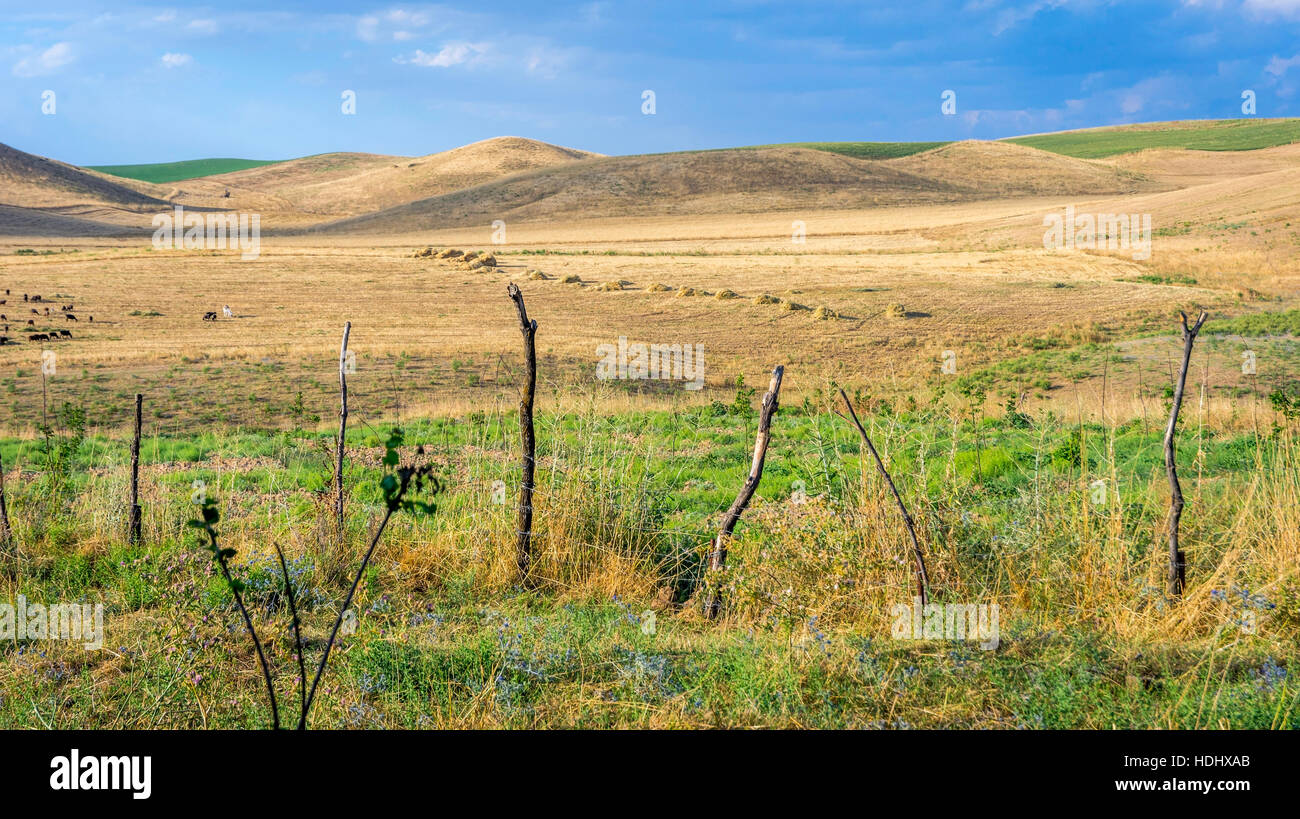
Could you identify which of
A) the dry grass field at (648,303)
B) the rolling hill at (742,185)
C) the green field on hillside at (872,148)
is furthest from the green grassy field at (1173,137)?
the dry grass field at (648,303)

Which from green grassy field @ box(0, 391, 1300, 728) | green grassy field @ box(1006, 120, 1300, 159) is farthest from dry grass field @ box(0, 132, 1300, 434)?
green grassy field @ box(1006, 120, 1300, 159)

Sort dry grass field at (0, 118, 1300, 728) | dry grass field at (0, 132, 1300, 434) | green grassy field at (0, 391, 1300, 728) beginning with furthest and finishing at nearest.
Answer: dry grass field at (0, 132, 1300, 434), dry grass field at (0, 118, 1300, 728), green grassy field at (0, 391, 1300, 728)

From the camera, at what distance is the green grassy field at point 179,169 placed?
17350 cm

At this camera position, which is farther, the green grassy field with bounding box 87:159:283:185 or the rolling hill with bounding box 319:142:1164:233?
the green grassy field with bounding box 87:159:283:185

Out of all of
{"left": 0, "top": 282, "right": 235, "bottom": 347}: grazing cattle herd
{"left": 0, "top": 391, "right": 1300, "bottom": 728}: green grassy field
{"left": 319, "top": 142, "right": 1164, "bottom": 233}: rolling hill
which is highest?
{"left": 319, "top": 142, "right": 1164, "bottom": 233}: rolling hill

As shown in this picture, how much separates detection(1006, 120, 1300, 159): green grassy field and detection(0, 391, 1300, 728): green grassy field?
12715cm

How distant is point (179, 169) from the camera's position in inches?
7156

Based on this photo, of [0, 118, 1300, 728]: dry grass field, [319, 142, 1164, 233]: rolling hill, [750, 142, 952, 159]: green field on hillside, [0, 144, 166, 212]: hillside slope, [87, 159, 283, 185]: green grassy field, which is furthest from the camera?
[87, 159, 283, 185]: green grassy field

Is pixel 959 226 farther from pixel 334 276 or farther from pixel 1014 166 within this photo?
pixel 1014 166

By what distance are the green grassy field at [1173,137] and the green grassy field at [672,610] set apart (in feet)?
417

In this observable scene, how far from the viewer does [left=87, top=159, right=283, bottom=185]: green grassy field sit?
173500 mm

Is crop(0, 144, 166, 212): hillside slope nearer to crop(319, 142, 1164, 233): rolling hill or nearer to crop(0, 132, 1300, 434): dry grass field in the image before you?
crop(319, 142, 1164, 233): rolling hill

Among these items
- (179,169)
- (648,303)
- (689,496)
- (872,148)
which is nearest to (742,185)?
(872,148)
